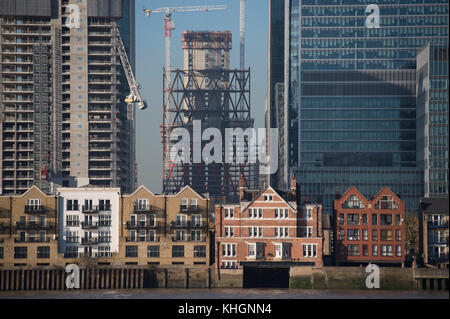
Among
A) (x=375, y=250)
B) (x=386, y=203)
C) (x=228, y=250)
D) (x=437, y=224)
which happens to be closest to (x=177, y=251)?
(x=228, y=250)

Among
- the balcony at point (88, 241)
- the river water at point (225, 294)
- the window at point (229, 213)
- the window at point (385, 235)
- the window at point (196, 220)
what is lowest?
the river water at point (225, 294)

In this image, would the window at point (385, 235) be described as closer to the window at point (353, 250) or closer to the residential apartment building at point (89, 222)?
the window at point (353, 250)

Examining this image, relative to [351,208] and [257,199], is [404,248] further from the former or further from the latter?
[257,199]

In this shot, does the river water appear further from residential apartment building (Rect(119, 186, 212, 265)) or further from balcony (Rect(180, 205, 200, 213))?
balcony (Rect(180, 205, 200, 213))

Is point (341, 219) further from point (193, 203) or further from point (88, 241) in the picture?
point (88, 241)

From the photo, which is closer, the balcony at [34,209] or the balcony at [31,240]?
the balcony at [31,240]

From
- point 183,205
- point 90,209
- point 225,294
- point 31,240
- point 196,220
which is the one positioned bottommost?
point 225,294

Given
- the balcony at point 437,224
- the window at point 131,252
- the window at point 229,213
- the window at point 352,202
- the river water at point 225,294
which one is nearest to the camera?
the river water at point 225,294

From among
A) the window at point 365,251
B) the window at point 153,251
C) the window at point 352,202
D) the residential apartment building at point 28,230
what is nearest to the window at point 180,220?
the window at point 153,251
